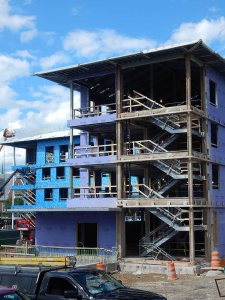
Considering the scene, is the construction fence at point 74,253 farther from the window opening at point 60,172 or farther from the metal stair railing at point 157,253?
the window opening at point 60,172

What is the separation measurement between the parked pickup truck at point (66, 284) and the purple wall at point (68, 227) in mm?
21935

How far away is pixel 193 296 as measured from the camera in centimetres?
2019

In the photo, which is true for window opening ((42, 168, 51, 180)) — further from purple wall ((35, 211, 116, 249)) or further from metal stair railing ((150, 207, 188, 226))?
metal stair railing ((150, 207, 188, 226))

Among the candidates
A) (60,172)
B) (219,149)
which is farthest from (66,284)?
(60,172)

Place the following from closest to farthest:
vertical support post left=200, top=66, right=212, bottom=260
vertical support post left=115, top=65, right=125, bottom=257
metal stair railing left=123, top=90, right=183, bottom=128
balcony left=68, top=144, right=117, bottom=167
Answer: vertical support post left=200, top=66, right=212, bottom=260 < metal stair railing left=123, top=90, right=183, bottom=128 < vertical support post left=115, top=65, right=125, bottom=257 < balcony left=68, top=144, right=117, bottom=167

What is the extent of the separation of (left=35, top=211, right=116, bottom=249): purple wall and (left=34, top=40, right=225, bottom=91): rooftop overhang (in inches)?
408

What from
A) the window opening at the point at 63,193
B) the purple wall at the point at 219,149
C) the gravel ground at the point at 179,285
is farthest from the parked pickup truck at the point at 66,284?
the window opening at the point at 63,193

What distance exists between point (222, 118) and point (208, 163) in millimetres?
Result: 4780

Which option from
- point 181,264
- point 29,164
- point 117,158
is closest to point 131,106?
point 117,158

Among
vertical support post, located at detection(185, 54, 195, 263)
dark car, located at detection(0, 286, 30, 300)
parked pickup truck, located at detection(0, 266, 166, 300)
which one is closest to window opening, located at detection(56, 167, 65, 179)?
vertical support post, located at detection(185, 54, 195, 263)

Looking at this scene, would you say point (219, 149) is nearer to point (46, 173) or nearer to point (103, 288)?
point (103, 288)

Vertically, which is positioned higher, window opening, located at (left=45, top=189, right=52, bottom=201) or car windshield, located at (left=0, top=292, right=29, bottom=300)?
window opening, located at (left=45, top=189, right=52, bottom=201)

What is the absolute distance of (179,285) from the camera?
2389 cm

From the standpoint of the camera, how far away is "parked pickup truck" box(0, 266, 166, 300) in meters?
11.9
